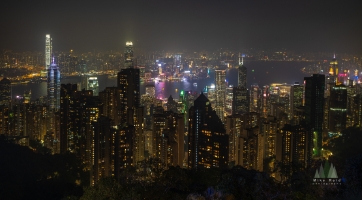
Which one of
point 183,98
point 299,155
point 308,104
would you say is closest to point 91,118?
point 183,98

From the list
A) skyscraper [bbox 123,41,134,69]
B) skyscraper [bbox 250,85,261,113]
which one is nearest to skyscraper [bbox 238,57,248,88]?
skyscraper [bbox 250,85,261,113]

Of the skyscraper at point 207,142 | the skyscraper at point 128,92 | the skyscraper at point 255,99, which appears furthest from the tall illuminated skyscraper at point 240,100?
the skyscraper at point 207,142

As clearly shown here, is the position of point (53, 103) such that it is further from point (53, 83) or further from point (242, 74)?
point (242, 74)

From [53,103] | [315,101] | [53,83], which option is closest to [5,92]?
[53,103]

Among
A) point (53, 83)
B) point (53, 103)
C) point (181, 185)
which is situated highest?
point (53, 83)

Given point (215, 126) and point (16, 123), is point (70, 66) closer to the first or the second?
point (16, 123)

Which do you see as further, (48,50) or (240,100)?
(240,100)

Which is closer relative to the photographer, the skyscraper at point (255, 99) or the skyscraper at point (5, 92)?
the skyscraper at point (5, 92)
